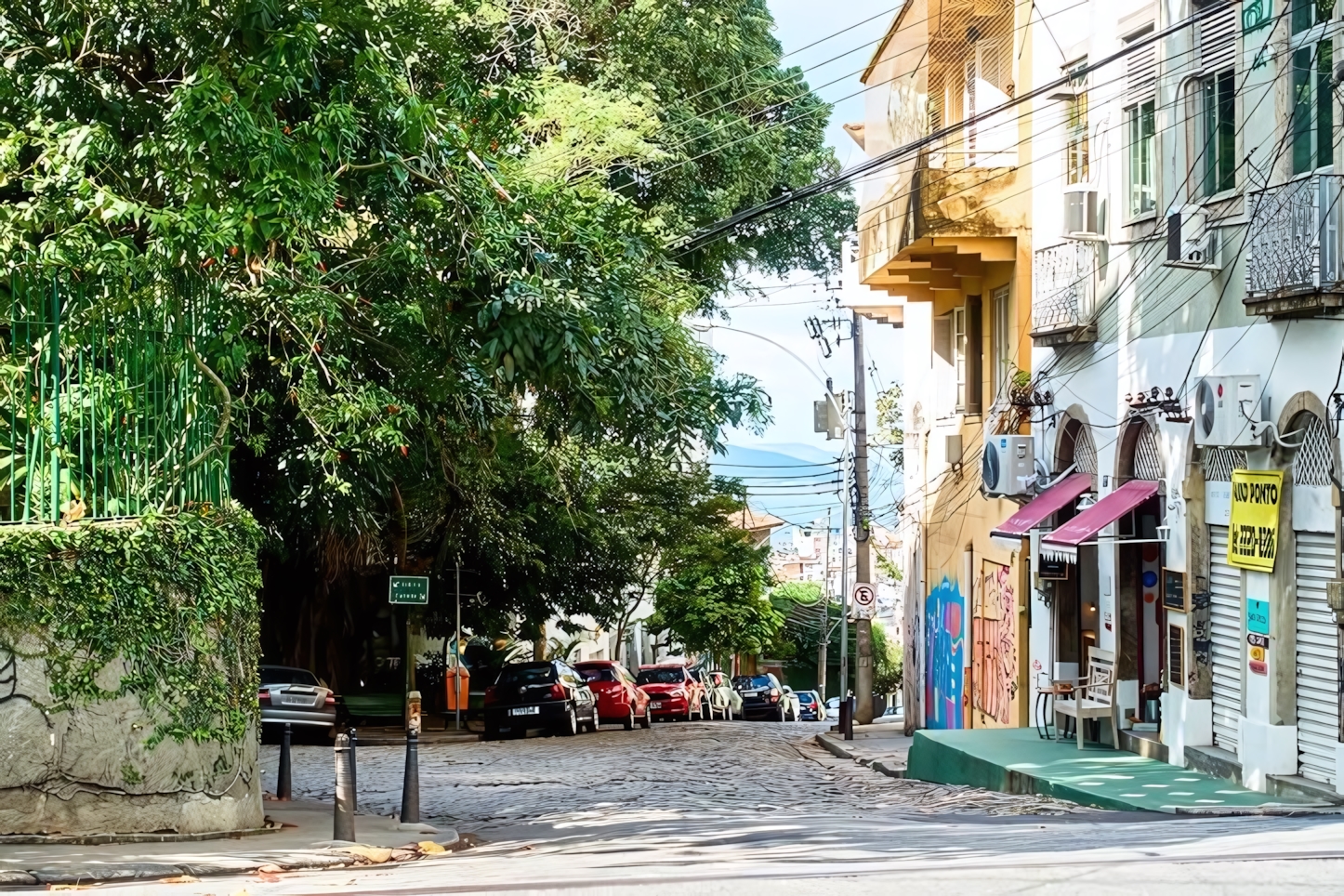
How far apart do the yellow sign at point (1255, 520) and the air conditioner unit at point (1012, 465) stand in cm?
640

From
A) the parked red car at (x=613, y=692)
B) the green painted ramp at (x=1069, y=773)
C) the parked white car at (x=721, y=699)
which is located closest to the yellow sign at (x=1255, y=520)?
the green painted ramp at (x=1069, y=773)

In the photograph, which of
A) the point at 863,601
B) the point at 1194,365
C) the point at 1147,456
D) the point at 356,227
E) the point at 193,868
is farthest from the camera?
the point at 863,601

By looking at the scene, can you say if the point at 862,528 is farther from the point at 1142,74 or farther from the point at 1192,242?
the point at 1192,242

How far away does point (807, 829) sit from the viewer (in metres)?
12.7

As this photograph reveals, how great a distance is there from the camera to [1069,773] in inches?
670

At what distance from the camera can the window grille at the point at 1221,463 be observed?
16.2m

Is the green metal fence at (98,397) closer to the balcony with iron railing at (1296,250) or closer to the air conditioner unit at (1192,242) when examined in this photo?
the balcony with iron railing at (1296,250)

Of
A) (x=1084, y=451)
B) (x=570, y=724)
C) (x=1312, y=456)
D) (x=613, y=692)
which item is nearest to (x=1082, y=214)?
(x=1084, y=451)

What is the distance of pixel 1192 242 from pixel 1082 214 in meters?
3.12

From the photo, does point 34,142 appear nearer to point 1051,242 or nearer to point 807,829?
point 807,829

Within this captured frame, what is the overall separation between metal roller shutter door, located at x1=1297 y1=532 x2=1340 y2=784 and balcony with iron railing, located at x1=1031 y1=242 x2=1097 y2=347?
595cm

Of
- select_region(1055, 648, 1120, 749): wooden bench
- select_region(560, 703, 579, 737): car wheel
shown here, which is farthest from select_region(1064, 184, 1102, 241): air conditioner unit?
select_region(560, 703, 579, 737): car wheel

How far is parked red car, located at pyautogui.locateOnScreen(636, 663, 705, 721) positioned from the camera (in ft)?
146

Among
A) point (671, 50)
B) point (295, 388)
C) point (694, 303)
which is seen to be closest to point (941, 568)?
point (694, 303)
